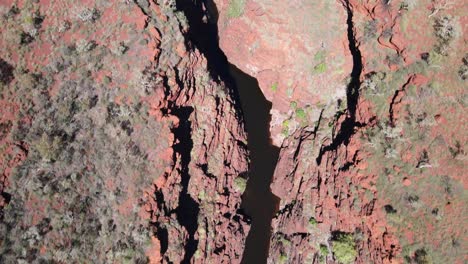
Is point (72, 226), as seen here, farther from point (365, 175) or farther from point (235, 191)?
point (365, 175)

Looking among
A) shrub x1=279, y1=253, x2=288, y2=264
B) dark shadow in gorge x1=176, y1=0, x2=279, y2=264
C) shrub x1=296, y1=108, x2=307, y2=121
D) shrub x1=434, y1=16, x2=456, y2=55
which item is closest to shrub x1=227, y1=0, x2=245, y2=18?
dark shadow in gorge x1=176, y1=0, x2=279, y2=264

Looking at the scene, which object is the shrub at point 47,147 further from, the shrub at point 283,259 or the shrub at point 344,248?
the shrub at point 344,248

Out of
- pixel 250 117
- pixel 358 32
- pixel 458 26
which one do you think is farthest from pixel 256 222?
pixel 458 26

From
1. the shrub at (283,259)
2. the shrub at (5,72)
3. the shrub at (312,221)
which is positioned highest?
the shrub at (5,72)

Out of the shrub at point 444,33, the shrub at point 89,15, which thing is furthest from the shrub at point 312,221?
the shrub at point 89,15

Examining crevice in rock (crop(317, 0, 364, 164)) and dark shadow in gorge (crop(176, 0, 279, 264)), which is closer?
crevice in rock (crop(317, 0, 364, 164))

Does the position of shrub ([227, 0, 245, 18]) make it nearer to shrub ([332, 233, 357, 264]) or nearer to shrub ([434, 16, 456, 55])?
shrub ([434, 16, 456, 55])

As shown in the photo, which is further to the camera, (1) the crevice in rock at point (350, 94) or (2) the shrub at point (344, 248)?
(1) the crevice in rock at point (350, 94)

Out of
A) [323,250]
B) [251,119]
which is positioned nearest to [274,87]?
[251,119]
